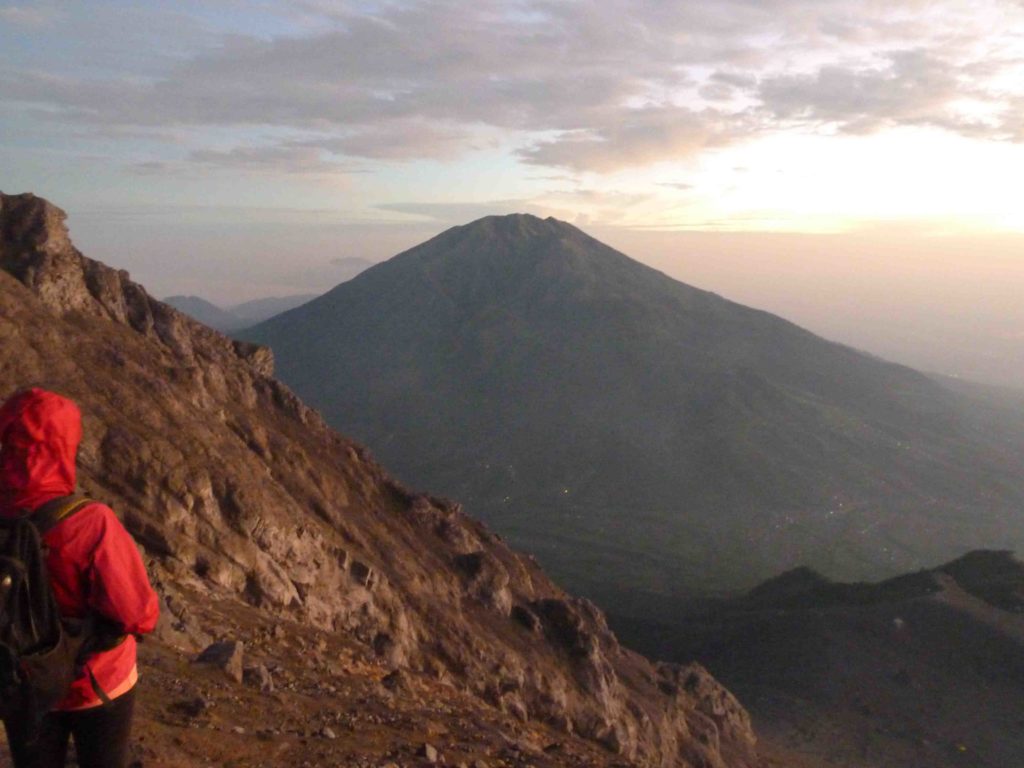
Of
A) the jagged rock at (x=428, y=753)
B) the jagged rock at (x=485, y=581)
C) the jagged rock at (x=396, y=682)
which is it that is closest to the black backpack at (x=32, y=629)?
the jagged rock at (x=428, y=753)

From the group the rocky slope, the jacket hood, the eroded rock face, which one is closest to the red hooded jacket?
the jacket hood

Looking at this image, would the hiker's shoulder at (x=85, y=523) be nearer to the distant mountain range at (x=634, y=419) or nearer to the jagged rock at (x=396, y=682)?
the jagged rock at (x=396, y=682)

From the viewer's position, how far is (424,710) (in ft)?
44.6

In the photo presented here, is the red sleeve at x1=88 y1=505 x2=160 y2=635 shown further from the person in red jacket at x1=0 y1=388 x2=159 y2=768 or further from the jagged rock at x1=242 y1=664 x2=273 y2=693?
the jagged rock at x1=242 y1=664 x2=273 y2=693

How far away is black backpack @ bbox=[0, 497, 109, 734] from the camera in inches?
156

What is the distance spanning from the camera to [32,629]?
4059 millimetres

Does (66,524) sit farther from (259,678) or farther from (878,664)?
(878,664)

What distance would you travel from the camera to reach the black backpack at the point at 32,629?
13.0 feet

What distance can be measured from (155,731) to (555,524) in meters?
96.4

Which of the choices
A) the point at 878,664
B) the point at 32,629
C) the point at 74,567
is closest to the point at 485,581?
the point at 74,567

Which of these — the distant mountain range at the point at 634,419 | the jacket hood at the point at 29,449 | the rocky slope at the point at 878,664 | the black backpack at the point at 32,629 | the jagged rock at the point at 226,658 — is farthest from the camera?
the distant mountain range at the point at 634,419

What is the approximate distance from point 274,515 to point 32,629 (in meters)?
13.8

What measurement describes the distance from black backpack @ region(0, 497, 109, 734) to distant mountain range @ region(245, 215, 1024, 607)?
6876cm

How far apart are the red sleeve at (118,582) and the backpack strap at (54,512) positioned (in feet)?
0.41
